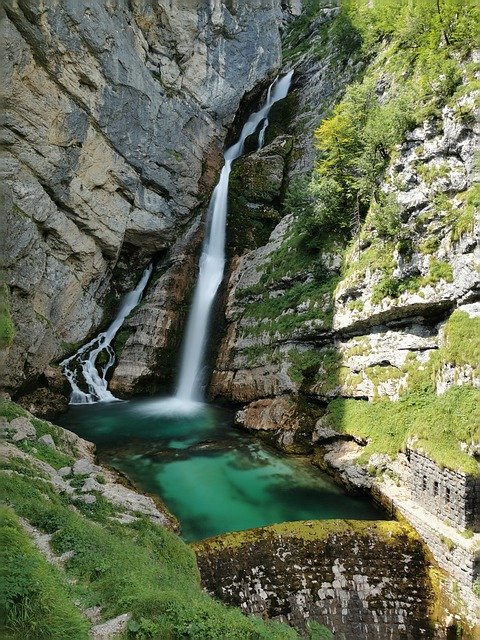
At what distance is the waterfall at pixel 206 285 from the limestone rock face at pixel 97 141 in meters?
1.26

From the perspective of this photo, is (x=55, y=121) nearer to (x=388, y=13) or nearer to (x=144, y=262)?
(x=144, y=262)

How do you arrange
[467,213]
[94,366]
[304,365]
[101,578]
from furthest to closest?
[94,366], [304,365], [467,213], [101,578]

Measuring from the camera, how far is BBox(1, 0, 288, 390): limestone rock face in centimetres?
1933

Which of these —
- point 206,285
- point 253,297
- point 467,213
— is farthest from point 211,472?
point 206,285

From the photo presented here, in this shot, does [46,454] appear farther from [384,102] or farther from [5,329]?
[384,102]

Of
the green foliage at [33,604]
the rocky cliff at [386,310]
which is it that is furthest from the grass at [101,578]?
the rocky cliff at [386,310]

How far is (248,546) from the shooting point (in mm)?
9711

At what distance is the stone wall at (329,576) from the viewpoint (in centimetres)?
885

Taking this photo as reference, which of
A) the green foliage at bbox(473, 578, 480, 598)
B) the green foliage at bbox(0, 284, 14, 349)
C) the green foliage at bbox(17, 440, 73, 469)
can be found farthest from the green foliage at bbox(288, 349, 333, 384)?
the green foliage at bbox(0, 284, 14, 349)

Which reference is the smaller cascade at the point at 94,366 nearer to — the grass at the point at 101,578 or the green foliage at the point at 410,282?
the grass at the point at 101,578

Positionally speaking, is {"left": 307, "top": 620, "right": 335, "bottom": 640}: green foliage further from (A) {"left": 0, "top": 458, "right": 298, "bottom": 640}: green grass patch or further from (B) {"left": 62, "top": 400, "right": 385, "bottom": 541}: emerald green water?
(B) {"left": 62, "top": 400, "right": 385, "bottom": 541}: emerald green water

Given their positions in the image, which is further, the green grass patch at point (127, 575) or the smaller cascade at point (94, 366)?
the smaller cascade at point (94, 366)

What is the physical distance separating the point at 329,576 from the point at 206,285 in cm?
2002

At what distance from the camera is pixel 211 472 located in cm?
1459
